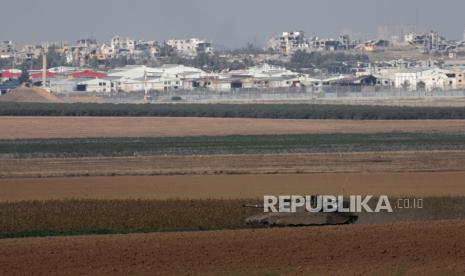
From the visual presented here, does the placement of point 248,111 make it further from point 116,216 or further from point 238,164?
point 116,216

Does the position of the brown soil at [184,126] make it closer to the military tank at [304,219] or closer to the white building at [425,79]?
the military tank at [304,219]

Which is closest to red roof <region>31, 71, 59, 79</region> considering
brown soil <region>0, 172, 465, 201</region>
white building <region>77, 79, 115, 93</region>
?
white building <region>77, 79, 115, 93</region>

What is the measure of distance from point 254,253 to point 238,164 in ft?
79.9

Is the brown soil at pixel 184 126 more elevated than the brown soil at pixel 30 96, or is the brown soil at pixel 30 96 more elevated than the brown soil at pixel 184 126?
the brown soil at pixel 184 126

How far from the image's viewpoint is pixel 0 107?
97.8 metres

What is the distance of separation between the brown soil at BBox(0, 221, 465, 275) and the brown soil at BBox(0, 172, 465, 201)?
34.7 ft

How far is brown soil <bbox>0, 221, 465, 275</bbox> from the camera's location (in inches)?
875

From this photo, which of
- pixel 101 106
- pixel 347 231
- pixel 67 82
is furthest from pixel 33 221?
pixel 67 82

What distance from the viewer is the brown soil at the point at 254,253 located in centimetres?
2222

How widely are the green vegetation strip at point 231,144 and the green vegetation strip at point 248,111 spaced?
1620 cm

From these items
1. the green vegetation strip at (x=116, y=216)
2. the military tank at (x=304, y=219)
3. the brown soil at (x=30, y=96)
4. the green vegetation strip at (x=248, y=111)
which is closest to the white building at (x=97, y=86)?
the brown soil at (x=30, y=96)

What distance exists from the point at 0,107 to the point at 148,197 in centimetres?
6370

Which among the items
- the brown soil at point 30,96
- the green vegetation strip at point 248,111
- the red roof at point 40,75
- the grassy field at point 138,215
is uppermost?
the grassy field at point 138,215

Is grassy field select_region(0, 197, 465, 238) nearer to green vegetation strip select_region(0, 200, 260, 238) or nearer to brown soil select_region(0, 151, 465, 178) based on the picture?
green vegetation strip select_region(0, 200, 260, 238)
